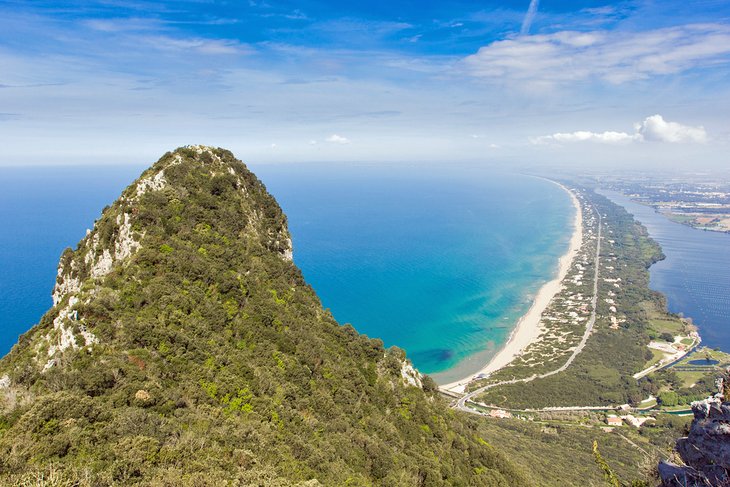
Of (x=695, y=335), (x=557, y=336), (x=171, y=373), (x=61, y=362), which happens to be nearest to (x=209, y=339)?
(x=171, y=373)

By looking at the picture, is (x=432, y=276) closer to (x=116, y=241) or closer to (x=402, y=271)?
(x=402, y=271)

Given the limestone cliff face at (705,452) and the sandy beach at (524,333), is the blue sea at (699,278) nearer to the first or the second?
the sandy beach at (524,333)

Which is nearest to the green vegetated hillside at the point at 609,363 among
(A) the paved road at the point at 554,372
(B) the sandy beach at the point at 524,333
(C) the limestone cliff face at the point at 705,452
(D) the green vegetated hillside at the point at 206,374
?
(A) the paved road at the point at 554,372

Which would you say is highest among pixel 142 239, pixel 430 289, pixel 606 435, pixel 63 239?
pixel 142 239

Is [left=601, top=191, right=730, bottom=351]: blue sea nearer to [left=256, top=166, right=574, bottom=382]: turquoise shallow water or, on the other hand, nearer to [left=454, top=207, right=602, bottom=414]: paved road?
[left=454, top=207, right=602, bottom=414]: paved road

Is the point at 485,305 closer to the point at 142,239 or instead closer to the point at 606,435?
the point at 606,435

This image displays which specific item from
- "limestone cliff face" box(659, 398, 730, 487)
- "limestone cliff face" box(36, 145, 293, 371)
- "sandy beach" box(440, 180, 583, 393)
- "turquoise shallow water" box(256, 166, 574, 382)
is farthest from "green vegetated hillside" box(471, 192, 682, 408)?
Result: "limestone cliff face" box(659, 398, 730, 487)
